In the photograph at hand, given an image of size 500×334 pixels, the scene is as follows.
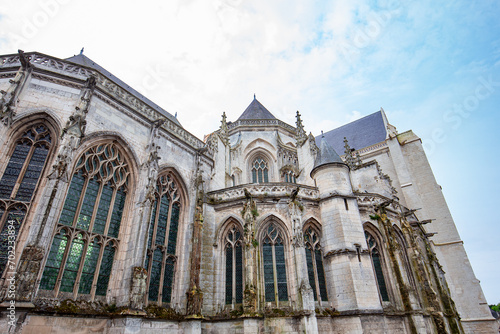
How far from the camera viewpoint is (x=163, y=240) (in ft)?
32.0

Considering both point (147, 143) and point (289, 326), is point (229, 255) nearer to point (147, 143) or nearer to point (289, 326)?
point (289, 326)

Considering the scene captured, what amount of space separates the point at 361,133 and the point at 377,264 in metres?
16.1

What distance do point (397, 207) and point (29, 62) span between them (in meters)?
14.3

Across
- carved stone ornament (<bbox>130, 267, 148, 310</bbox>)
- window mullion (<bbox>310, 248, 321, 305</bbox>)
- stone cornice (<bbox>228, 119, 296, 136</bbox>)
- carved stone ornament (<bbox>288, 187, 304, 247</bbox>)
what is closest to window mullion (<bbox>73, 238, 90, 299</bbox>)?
carved stone ornament (<bbox>130, 267, 148, 310</bbox>)

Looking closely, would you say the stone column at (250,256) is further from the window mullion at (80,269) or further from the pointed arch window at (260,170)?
the pointed arch window at (260,170)

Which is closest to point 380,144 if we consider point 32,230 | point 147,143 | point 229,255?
point 229,255

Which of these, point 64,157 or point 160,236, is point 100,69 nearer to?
point 64,157

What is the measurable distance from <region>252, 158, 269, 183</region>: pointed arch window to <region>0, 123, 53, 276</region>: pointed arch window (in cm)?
1094

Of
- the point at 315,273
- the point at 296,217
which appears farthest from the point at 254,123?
the point at 315,273

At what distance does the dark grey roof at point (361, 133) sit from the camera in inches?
906

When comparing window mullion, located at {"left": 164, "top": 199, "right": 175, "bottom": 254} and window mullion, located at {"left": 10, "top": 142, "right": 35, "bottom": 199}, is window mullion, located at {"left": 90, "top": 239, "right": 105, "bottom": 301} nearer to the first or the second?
window mullion, located at {"left": 164, "top": 199, "right": 175, "bottom": 254}

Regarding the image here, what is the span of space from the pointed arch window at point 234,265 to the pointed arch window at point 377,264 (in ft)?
16.4

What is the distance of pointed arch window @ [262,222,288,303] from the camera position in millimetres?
9453

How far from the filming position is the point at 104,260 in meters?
7.99
